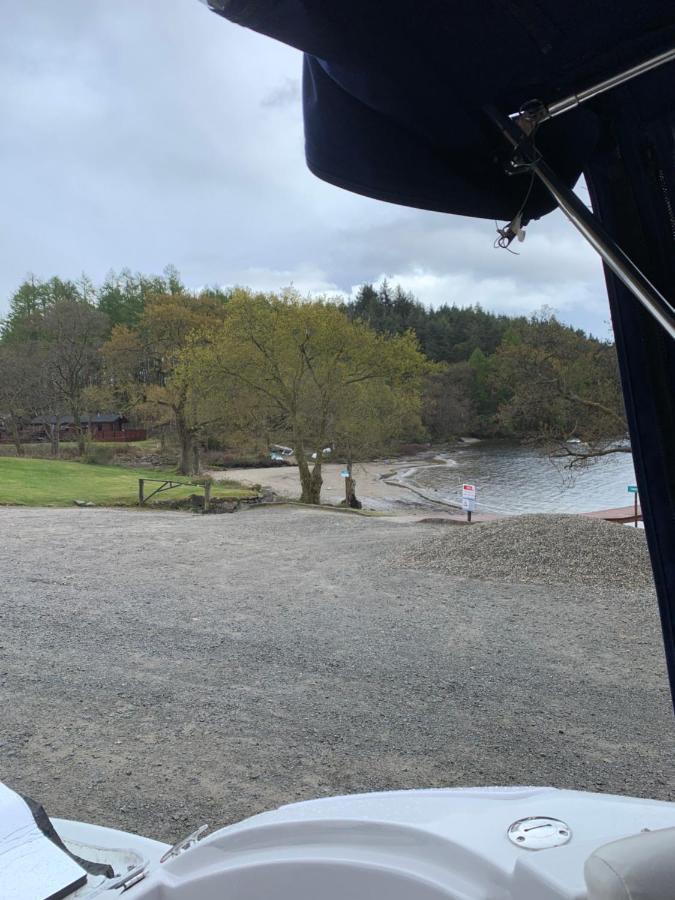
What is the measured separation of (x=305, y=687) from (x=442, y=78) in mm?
3920

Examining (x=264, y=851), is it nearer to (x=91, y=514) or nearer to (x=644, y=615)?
(x=644, y=615)

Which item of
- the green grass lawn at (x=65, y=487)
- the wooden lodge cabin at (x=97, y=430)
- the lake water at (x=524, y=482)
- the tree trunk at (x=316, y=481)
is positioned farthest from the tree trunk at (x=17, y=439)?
the tree trunk at (x=316, y=481)

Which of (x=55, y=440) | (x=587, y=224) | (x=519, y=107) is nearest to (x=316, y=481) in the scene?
(x=519, y=107)

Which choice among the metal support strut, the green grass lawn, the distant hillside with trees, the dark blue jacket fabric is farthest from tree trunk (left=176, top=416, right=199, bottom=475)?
the metal support strut

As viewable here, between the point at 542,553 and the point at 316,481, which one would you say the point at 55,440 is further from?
the point at 542,553

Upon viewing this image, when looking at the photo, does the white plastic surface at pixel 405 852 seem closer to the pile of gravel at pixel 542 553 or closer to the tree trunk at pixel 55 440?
the pile of gravel at pixel 542 553

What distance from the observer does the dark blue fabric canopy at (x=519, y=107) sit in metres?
1.10

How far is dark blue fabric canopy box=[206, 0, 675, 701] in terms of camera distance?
43.4 inches

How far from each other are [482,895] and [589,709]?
3.44m

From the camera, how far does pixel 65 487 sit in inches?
767

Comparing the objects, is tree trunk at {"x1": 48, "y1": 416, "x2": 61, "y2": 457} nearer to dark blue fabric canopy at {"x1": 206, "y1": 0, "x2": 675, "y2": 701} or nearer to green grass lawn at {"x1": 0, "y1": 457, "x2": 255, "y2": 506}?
green grass lawn at {"x1": 0, "y1": 457, "x2": 255, "y2": 506}

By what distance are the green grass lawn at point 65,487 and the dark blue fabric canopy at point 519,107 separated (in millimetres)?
16332

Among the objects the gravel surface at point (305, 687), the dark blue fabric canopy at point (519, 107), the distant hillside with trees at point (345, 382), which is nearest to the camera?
the dark blue fabric canopy at point (519, 107)

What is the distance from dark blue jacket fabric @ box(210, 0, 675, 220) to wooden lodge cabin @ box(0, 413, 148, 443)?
41.0m
